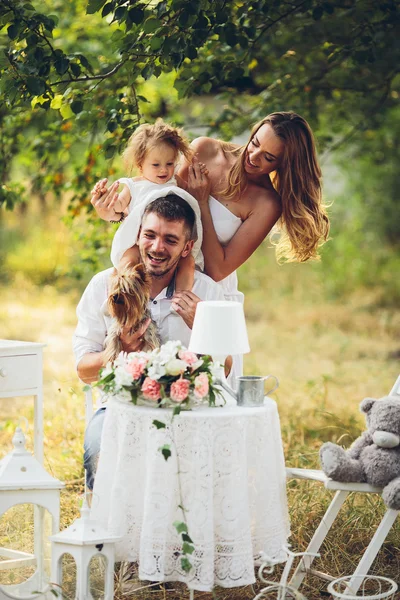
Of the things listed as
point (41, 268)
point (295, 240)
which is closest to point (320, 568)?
point (295, 240)

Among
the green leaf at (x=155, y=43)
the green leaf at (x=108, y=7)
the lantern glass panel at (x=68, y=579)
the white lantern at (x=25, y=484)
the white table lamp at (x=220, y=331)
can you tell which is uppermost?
the green leaf at (x=108, y=7)

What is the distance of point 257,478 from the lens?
324cm

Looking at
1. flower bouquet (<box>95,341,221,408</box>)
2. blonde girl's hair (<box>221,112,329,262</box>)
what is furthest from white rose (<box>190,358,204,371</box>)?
blonde girl's hair (<box>221,112,329,262</box>)

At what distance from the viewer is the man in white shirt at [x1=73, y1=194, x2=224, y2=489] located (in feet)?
12.4

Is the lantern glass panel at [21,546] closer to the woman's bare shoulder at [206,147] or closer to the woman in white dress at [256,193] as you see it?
the woman in white dress at [256,193]

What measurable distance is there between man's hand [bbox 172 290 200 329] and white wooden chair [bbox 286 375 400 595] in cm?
78

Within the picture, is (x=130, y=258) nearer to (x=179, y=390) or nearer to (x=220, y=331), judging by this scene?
(x=220, y=331)

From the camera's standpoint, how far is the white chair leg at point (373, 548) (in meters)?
3.21

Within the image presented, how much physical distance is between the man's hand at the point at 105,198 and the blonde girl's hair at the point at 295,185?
0.55 meters

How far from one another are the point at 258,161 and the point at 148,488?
167cm

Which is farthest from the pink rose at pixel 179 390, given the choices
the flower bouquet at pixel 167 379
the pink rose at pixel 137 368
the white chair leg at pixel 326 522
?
the white chair leg at pixel 326 522

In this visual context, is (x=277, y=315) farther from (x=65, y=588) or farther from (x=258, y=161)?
(x=65, y=588)

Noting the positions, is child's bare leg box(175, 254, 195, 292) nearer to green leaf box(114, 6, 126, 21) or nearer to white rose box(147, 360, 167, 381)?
white rose box(147, 360, 167, 381)

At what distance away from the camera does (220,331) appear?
10.6 ft
